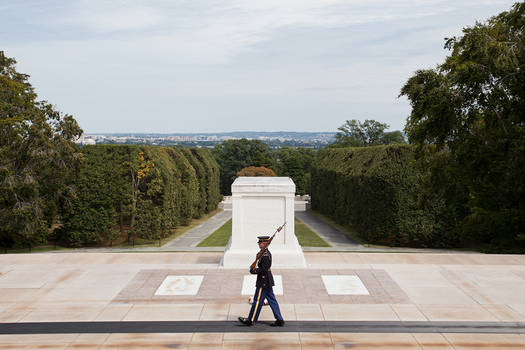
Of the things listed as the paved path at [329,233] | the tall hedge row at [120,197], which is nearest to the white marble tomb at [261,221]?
the paved path at [329,233]

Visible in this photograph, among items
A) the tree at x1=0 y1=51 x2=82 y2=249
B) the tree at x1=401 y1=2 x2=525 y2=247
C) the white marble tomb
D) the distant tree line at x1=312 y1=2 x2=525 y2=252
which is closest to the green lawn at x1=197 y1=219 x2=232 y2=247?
the tree at x1=0 y1=51 x2=82 y2=249

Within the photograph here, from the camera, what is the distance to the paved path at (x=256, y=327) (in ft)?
27.2

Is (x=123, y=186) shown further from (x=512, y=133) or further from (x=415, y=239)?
(x=512, y=133)

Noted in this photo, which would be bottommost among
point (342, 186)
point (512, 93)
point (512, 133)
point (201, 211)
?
point (201, 211)

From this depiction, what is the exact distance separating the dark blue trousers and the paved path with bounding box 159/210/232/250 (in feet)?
65.5

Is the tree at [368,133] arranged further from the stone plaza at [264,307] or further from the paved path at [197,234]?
the stone plaza at [264,307]

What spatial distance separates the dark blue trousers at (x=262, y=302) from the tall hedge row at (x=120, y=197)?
78.5 feet

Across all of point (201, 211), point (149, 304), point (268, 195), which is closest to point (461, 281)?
point (268, 195)

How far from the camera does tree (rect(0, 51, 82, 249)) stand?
25.9 meters

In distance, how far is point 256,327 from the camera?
837 centimetres

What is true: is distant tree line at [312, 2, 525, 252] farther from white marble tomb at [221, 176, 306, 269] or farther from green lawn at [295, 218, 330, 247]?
white marble tomb at [221, 176, 306, 269]

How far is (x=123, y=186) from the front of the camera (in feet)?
104

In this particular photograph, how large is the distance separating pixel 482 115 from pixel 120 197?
70.2 feet

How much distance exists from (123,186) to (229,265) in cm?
2093
